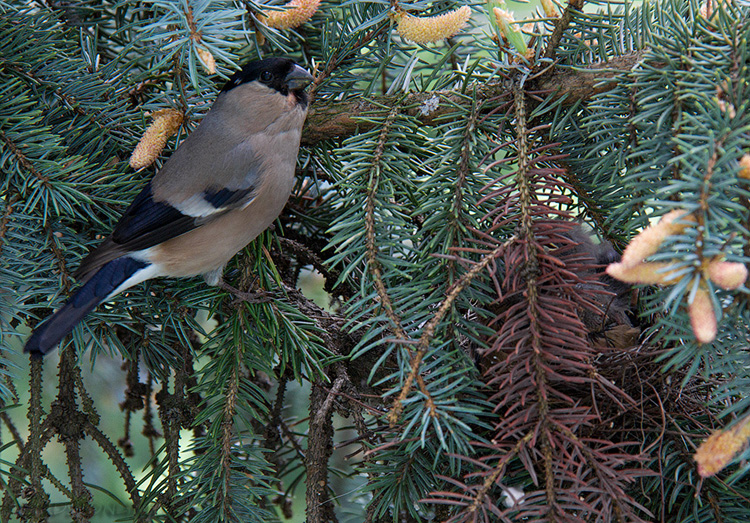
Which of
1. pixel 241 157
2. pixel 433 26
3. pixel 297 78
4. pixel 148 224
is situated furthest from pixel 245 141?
pixel 433 26

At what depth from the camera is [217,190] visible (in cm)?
190

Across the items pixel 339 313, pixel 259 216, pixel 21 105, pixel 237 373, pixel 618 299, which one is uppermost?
pixel 21 105

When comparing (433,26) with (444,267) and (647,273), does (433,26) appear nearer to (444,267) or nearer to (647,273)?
(444,267)

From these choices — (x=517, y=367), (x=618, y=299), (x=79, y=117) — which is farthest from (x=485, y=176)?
(x=79, y=117)

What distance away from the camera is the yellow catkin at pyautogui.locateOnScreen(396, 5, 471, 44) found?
1.25m

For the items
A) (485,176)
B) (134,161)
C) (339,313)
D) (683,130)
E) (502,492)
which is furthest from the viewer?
(339,313)

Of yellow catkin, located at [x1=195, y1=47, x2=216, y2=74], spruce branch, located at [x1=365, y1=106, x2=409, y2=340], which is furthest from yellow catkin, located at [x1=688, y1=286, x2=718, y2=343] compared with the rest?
yellow catkin, located at [x1=195, y1=47, x2=216, y2=74]

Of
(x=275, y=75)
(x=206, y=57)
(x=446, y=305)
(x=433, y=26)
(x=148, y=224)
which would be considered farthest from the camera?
(x=275, y=75)

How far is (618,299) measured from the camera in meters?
1.69

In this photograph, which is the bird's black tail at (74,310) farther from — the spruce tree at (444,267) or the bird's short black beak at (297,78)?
the bird's short black beak at (297,78)

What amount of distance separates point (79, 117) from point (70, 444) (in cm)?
76

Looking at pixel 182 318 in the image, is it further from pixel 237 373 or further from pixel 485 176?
pixel 485 176

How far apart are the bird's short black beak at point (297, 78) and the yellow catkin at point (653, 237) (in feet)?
3.51

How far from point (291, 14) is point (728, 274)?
1092 millimetres
